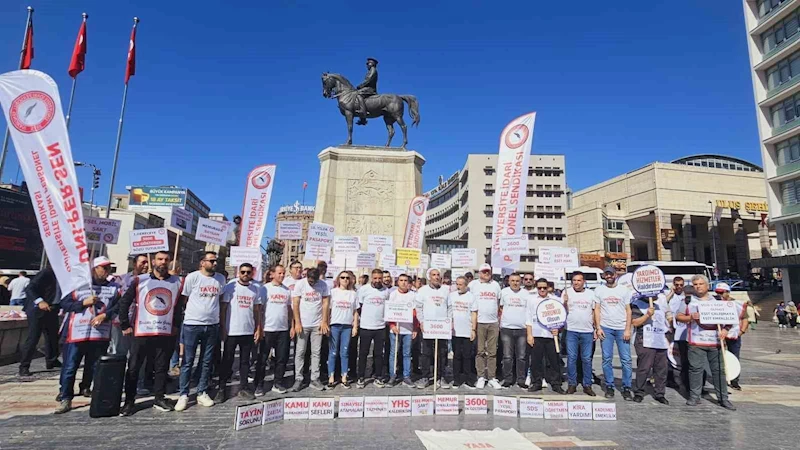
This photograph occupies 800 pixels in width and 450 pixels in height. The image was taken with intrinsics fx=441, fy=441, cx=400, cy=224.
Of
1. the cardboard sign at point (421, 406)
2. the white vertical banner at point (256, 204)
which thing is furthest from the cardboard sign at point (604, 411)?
the white vertical banner at point (256, 204)

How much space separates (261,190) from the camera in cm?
1279

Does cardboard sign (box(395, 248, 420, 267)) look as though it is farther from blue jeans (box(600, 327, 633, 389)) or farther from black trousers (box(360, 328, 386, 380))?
blue jeans (box(600, 327, 633, 389))

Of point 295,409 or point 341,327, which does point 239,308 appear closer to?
point 341,327

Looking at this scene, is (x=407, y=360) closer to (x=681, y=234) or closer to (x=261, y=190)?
(x=261, y=190)

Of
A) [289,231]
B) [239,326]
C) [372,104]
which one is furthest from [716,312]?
[372,104]

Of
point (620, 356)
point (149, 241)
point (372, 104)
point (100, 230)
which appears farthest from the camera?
point (372, 104)

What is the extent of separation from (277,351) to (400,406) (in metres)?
2.62

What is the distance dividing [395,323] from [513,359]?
7.88 feet

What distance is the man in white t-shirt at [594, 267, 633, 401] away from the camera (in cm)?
745

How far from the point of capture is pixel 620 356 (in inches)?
→ 297

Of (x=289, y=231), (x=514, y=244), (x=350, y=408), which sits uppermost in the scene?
(x=289, y=231)

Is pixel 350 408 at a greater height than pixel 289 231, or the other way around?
pixel 289 231

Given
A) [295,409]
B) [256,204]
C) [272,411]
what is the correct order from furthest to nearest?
[256,204] < [295,409] < [272,411]

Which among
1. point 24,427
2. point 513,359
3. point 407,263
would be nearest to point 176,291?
point 24,427
